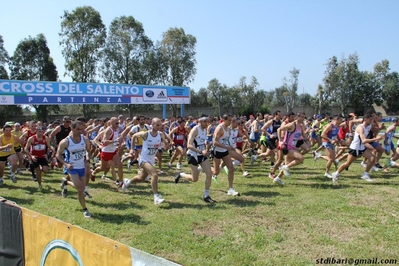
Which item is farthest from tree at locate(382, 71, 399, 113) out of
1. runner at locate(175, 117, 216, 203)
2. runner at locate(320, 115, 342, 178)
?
runner at locate(175, 117, 216, 203)

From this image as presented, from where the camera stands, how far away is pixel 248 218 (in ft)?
20.0

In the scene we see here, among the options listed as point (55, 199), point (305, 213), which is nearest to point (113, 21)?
point (55, 199)

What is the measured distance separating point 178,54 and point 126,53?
7720 mm

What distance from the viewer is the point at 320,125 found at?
16062 mm

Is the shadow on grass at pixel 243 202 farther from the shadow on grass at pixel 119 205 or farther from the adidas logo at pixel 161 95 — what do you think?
the adidas logo at pixel 161 95

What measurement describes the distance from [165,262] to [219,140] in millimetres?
5684

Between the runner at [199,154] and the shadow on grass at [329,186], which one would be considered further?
the shadow on grass at [329,186]

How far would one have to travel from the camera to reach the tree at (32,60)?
41.8m

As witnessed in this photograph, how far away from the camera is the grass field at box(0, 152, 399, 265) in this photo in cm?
466

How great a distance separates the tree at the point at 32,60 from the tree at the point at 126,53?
7501 millimetres

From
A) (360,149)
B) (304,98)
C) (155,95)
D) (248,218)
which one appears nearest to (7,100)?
(155,95)

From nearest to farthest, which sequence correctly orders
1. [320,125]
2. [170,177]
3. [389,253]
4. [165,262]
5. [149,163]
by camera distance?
[165,262]
[389,253]
[149,163]
[170,177]
[320,125]

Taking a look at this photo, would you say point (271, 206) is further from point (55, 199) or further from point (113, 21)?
point (113, 21)

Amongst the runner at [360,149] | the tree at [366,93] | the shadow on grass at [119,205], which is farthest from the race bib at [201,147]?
the tree at [366,93]
